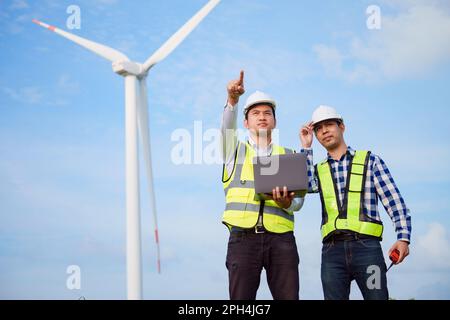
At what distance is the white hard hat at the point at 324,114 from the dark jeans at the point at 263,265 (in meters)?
2.03

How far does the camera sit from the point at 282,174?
8008mm

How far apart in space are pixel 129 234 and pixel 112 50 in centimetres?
408

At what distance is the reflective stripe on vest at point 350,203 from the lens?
834 centimetres

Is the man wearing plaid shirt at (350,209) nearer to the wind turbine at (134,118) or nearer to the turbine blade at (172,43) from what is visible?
the wind turbine at (134,118)

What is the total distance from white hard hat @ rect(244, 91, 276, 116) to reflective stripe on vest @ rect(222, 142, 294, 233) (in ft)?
2.74

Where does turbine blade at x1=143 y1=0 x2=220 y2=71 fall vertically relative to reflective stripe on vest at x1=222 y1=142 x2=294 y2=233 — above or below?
above

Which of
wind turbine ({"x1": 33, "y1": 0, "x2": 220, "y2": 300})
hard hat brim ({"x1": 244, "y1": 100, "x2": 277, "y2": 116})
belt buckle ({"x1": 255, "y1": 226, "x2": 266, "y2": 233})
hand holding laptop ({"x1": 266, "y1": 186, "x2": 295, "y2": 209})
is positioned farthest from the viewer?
wind turbine ({"x1": 33, "y1": 0, "x2": 220, "y2": 300})

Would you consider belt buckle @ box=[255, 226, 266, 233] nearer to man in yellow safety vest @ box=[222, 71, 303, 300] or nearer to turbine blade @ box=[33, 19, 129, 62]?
man in yellow safety vest @ box=[222, 71, 303, 300]

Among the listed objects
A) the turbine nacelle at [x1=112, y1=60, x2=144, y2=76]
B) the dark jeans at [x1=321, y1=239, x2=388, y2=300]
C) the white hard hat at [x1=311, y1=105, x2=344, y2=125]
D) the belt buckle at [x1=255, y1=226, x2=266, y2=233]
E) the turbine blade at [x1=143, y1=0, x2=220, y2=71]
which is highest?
the turbine blade at [x1=143, y1=0, x2=220, y2=71]

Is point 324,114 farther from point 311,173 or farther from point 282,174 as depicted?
point 282,174

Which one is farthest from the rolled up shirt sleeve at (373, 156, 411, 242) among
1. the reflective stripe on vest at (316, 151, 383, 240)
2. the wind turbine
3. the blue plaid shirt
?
the wind turbine

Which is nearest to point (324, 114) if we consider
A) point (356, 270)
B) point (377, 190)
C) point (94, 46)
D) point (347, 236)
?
point (377, 190)

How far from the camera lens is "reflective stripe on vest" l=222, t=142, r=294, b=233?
8.13m
